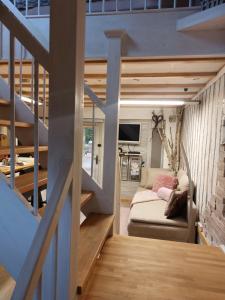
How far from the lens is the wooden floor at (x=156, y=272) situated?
152 centimetres

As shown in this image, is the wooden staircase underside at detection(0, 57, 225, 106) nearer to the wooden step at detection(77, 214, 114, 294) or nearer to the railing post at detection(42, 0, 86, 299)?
the railing post at detection(42, 0, 86, 299)

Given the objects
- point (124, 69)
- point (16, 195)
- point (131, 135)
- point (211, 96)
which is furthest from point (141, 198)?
point (16, 195)

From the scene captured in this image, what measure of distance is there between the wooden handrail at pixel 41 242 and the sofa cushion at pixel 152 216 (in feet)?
9.47

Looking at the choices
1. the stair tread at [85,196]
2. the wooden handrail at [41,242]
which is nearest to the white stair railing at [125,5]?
the stair tread at [85,196]

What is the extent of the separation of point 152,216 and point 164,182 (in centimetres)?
151

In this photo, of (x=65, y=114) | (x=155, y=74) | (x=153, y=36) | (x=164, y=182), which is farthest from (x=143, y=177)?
(x=65, y=114)

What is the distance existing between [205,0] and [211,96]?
59.2 inches

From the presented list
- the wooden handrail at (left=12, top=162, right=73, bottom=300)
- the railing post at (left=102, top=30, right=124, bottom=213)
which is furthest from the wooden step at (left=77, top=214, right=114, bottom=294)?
the wooden handrail at (left=12, top=162, right=73, bottom=300)

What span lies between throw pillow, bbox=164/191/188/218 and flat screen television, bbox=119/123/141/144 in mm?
2582

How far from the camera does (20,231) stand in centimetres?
125

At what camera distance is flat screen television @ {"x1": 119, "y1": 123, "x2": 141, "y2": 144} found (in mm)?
6004

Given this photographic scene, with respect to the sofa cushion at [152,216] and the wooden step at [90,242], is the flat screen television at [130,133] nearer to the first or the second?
the sofa cushion at [152,216]

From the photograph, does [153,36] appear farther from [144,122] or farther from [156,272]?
[144,122]

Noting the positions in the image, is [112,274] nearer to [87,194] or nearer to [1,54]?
[87,194]
